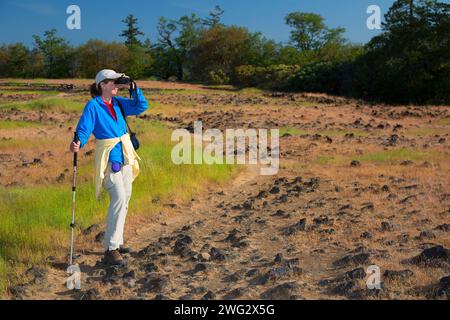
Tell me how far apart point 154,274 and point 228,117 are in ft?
62.6

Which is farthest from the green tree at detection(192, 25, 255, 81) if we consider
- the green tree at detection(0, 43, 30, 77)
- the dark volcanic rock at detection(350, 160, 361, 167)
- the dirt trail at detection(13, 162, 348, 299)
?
the dirt trail at detection(13, 162, 348, 299)

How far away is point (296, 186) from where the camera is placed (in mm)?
10375

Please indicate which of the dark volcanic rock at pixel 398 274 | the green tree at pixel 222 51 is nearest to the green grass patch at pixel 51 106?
the dark volcanic rock at pixel 398 274

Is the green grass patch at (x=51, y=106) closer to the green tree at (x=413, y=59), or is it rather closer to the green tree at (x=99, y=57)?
the green tree at (x=413, y=59)

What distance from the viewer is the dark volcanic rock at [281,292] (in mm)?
5125

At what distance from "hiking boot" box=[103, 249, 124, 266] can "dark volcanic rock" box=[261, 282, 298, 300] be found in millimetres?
1862

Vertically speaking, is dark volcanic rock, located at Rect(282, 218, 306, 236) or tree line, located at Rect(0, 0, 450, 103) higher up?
tree line, located at Rect(0, 0, 450, 103)

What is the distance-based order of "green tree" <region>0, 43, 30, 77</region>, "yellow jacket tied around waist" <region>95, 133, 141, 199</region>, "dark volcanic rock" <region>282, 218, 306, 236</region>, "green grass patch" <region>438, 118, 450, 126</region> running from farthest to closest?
"green tree" <region>0, 43, 30, 77</region>, "green grass patch" <region>438, 118, 450, 126</region>, "dark volcanic rock" <region>282, 218, 306, 236</region>, "yellow jacket tied around waist" <region>95, 133, 141, 199</region>

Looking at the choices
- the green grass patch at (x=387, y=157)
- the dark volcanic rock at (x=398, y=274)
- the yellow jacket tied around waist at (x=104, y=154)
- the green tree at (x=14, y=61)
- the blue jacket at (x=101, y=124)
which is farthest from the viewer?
the green tree at (x=14, y=61)

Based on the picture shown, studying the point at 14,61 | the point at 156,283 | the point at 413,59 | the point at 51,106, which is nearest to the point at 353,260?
the point at 156,283

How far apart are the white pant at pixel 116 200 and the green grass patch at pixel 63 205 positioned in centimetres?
101

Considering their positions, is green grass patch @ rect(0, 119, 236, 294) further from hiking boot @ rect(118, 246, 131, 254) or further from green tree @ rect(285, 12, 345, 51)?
green tree @ rect(285, 12, 345, 51)

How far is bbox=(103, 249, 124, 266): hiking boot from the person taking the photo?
6.00 metres

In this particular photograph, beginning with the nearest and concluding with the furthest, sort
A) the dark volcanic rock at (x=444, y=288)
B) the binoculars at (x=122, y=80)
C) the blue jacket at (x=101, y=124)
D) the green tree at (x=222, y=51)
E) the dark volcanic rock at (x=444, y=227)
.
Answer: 1. the dark volcanic rock at (x=444, y=288)
2. the blue jacket at (x=101, y=124)
3. the binoculars at (x=122, y=80)
4. the dark volcanic rock at (x=444, y=227)
5. the green tree at (x=222, y=51)
